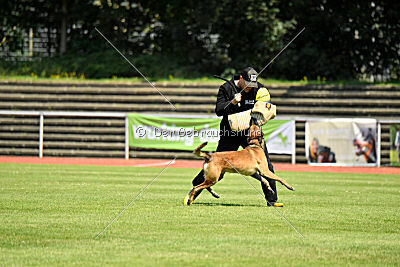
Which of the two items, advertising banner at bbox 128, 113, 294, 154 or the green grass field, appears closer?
the green grass field

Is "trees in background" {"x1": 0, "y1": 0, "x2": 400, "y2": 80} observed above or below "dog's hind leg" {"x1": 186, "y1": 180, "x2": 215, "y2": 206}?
above

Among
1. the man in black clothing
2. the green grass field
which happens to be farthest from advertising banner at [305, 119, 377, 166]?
the man in black clothing

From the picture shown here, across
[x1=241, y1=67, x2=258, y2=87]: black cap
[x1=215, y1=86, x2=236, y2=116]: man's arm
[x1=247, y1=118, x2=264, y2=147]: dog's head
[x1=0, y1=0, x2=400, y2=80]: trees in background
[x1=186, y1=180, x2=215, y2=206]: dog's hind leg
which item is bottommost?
[x1=186, y1=180, x2=215, y2=206]: dog's hind leg

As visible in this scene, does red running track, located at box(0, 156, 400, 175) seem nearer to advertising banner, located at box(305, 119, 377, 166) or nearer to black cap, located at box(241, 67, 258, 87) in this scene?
advertising banner, located at box(305, 119, 377, 166)

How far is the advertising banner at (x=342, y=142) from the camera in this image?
888 inches

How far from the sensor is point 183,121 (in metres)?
23.9

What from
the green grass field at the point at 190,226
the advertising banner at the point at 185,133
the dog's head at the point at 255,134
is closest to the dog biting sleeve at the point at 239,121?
the dog's head at the point at 255,134

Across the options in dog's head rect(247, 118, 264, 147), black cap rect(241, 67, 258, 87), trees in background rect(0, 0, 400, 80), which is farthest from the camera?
trees in background rect(0, 0, 400, 80)

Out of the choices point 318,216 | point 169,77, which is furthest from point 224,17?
point 318,216

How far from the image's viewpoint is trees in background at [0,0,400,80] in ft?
96.2

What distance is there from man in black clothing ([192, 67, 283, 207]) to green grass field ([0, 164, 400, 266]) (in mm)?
831

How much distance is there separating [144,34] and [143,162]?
11014 millimetres

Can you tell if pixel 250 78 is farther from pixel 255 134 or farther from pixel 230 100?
pixel 255 134

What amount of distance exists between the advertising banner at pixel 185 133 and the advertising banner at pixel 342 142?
2.70 ft
